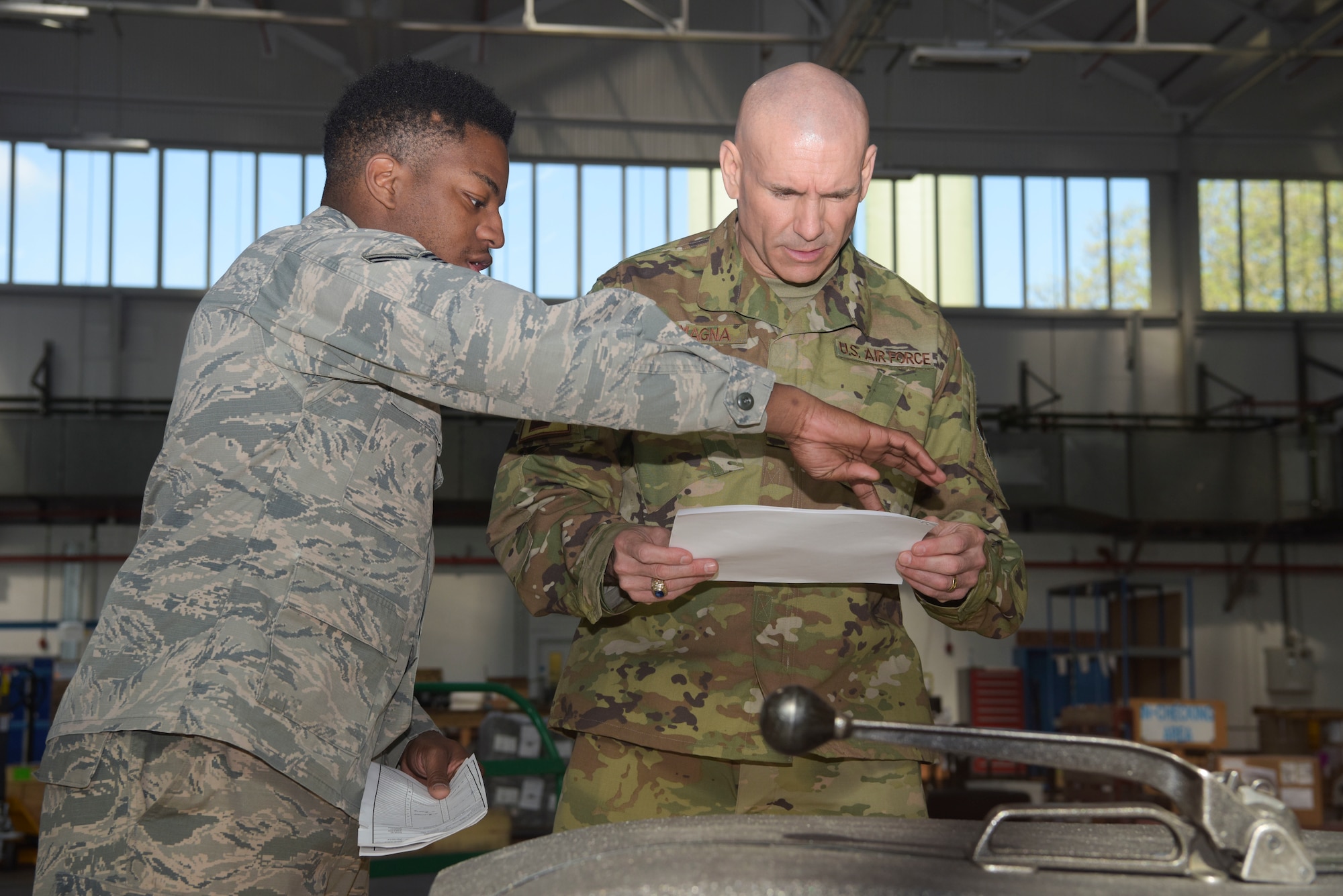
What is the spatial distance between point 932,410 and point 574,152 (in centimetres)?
1402

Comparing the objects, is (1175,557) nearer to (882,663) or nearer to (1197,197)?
(1197,197)

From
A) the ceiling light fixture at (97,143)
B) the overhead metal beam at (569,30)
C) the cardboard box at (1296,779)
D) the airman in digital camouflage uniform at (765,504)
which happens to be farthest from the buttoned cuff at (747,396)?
the ceiling light fixture at (97,143)

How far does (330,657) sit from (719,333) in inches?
32.7

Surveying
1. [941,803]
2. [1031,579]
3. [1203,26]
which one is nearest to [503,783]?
[941,803]

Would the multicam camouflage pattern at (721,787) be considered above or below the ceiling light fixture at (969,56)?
below

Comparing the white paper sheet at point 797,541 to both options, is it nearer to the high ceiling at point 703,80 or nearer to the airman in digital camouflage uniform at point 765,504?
the airman in digital camouflage uniform at point 765,504

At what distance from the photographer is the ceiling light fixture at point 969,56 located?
9.14 metres

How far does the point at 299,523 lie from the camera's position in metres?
1.41

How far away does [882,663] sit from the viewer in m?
1.82

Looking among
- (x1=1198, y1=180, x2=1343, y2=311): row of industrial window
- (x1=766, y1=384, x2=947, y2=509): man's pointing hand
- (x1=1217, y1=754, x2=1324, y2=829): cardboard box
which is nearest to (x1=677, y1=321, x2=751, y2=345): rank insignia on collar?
(x1=766, y1=384, x2=947, y2=509): man's pointing hand

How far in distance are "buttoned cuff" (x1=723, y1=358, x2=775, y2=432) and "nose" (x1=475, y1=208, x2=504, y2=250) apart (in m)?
0.58

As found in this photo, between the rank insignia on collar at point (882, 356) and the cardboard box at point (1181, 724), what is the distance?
259 inches

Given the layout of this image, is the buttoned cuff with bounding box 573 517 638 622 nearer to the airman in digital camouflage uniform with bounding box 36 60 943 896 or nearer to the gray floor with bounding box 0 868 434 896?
the airman in digital camouflage uniform with bounding box 36 60 943 896

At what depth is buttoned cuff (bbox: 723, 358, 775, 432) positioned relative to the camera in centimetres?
138
